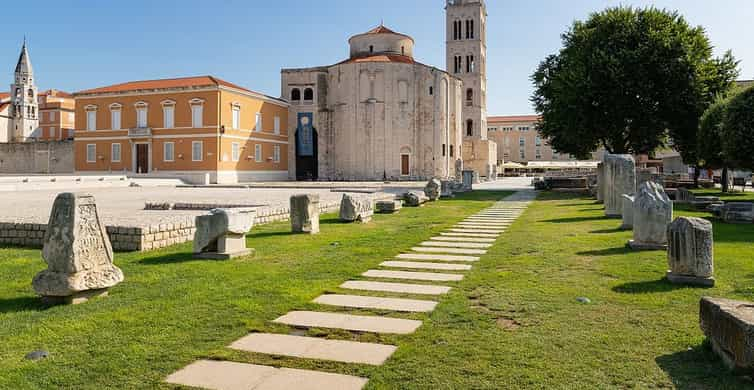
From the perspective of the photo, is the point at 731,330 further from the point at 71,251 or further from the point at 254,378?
the point at 71,251

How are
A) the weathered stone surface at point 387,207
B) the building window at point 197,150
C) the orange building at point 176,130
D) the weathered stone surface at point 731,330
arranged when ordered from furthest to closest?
the building window at point 197,150 → the orange building at point 176,130 → the weathered stone surface at point 387,207 → the weathered stone surface at point 731,330

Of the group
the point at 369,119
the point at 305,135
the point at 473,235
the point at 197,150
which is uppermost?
the point at 369,119

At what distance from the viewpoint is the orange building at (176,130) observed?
127 ft

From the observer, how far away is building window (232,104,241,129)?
40156 mm

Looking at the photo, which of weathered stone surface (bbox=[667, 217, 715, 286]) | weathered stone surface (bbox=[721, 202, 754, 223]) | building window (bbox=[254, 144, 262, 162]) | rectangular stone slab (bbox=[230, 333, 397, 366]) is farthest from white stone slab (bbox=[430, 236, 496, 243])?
building window (bbox=[254, 144, 262, 162])

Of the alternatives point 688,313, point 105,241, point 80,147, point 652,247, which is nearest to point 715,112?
point 652,247

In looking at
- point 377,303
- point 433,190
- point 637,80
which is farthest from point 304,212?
point 637,80

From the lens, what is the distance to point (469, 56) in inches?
2596

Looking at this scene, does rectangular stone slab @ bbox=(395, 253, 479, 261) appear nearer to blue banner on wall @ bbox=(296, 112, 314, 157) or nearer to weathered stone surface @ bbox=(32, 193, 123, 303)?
weathered stone surface @ bbox=(32, 193, 123, 303)

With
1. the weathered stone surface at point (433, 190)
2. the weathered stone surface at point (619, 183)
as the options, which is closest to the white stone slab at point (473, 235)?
the weathered stone surface at point (619, 183)

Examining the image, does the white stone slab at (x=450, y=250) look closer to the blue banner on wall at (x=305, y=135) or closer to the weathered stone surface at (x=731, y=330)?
the weathered stone surface at (x=731, y=330)

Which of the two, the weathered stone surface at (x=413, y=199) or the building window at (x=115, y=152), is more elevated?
the building window at (x=115, y=152)

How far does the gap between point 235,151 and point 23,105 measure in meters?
47.0

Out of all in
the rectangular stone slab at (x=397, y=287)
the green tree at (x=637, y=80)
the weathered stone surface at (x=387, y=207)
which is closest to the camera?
the rectangular stone slab at (x=397, y=287)
